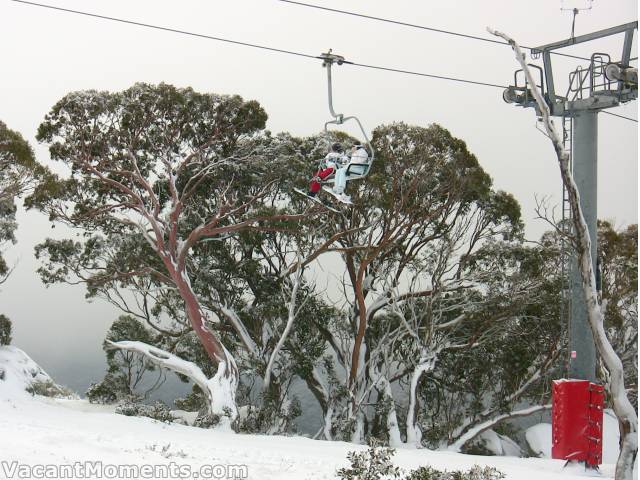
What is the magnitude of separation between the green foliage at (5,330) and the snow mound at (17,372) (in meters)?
0.19

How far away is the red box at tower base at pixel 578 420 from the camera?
1065 cm

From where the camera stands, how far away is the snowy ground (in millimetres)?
9398

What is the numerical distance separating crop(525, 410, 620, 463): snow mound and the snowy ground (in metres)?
6.03

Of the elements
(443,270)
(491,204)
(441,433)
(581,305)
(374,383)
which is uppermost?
(491,204)

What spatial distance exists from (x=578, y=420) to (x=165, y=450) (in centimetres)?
574

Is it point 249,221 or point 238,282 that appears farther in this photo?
point 238,282

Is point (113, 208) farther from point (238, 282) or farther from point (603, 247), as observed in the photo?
point (603, 247)

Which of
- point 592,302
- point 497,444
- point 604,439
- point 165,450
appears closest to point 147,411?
point 165,450

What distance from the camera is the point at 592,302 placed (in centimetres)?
862

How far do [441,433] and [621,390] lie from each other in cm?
1282

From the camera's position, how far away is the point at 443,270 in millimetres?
21125

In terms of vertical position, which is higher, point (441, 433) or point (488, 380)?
point (488, 380)

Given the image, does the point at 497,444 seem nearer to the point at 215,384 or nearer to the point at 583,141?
the point at 215,384

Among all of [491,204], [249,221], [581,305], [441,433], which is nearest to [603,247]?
[491,204]
